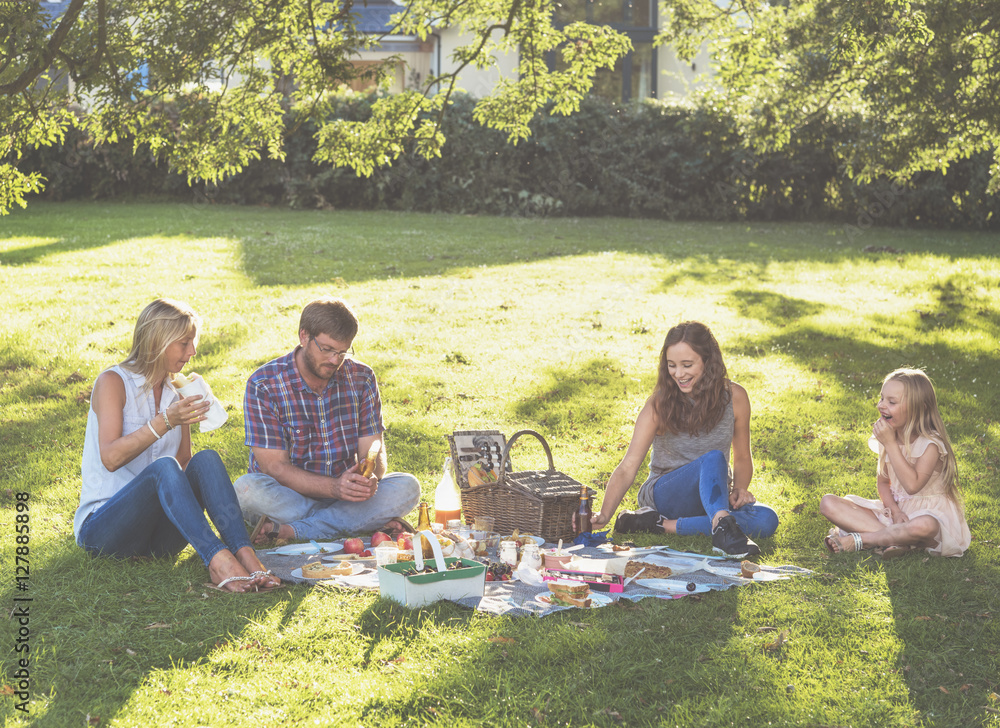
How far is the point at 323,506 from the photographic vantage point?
20.2 feet

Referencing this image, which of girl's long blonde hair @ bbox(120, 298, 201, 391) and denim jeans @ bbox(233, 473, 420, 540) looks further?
denim jeans @ bbox(233, 473, 420, 540)

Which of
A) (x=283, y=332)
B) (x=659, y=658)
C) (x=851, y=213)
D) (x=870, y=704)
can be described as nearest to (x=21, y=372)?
(x=283, y=332)

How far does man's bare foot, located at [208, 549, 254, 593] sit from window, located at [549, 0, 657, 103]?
1044 inches

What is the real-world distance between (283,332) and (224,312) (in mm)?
1254

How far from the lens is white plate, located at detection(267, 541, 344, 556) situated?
18.4ft

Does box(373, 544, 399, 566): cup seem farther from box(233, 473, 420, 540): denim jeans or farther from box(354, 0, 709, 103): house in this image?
box(354, 0, 709, 103): house

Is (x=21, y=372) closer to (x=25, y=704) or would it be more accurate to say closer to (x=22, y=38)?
(x=22, y=38)

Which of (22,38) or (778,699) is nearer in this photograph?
(778,699)

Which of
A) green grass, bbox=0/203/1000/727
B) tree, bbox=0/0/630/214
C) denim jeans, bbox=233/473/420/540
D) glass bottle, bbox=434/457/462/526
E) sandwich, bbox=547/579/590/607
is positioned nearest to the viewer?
green grass, bbox=0/203/1000/727

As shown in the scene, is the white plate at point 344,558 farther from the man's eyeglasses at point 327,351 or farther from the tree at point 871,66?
the tree at point 871,66

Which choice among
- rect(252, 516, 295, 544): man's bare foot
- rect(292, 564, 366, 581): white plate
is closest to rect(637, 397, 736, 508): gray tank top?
rect(292, 564, 366, 581): white plate

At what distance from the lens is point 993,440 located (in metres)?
8.38

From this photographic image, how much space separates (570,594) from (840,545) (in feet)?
A: 6.47

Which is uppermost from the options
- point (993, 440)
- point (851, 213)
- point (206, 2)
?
point (206, 2)
